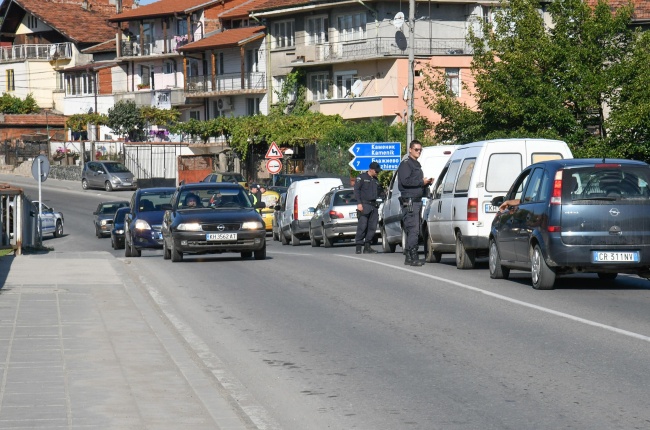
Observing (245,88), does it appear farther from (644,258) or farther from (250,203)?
(644,258)

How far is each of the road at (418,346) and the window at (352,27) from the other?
158ft

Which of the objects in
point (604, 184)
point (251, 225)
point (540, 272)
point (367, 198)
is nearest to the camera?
point (604, 184)

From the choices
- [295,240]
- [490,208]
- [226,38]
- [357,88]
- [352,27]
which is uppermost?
[226,38]

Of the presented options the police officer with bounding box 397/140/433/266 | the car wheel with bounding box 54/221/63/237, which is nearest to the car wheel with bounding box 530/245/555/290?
the police officer with bounding box 397/140/433/266

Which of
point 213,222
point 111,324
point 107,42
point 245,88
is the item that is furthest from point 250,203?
point 107,42

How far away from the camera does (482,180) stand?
20.2 metres

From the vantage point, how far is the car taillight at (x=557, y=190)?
16.3m

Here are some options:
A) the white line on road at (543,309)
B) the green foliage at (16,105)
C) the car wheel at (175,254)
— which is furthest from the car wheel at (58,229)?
the green foliage at (16,105)

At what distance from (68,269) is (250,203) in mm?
5442

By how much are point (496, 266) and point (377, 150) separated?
2594 centimetres

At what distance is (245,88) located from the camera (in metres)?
78.9

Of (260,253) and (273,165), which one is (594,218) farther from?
(273,165)

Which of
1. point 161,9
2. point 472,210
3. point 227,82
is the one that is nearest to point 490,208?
point 472,210

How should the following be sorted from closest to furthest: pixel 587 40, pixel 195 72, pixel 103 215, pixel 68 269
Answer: pixel 68 269 → pixel 587 40 → pixel 103 215 → pixel 195 72
